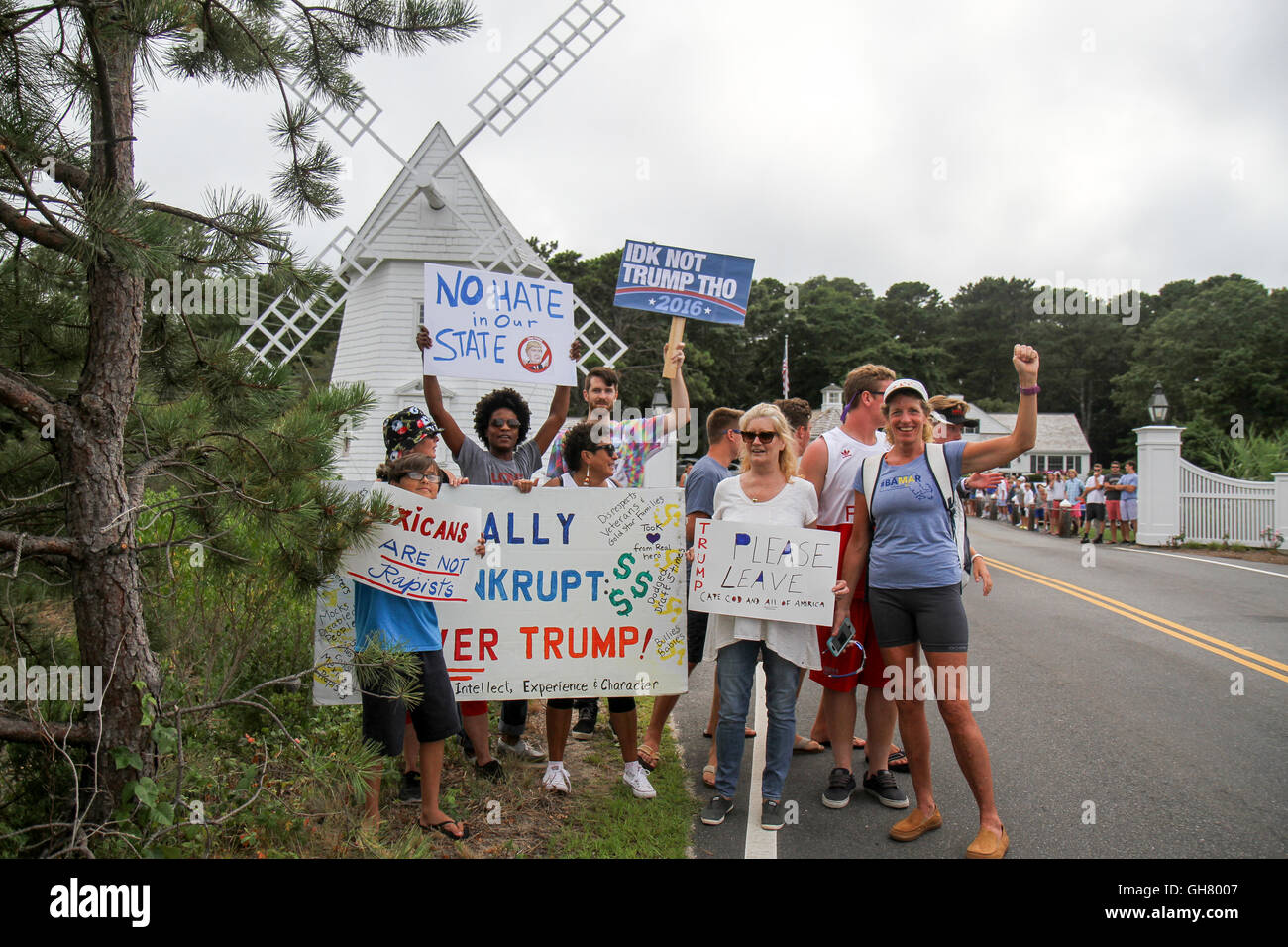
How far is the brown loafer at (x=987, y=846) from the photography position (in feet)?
13.6

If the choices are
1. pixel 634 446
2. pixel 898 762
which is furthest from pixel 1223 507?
pixel 898 762

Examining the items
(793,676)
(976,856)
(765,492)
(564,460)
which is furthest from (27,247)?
(976,856)

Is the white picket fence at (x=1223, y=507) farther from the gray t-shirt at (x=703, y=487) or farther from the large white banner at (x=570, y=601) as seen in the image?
the large white banner at (x=570, y=601)

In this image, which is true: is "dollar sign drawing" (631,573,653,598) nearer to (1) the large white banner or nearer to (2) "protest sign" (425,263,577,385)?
(1) the large white banner

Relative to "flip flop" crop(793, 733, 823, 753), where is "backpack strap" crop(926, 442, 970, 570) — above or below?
above

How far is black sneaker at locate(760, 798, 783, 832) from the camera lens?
15.2 ft

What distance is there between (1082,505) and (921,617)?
2196 cm

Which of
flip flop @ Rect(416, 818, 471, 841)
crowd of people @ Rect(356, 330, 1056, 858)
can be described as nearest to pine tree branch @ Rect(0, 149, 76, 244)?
crowd of people @ Rect(356, 330, 1056, 858)

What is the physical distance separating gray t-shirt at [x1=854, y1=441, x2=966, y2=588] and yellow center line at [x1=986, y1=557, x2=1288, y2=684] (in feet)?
15.9

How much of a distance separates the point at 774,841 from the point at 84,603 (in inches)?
126

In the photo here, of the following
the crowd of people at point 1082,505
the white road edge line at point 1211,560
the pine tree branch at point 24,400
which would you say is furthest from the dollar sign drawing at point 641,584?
the crowd of people at point 1082,505
